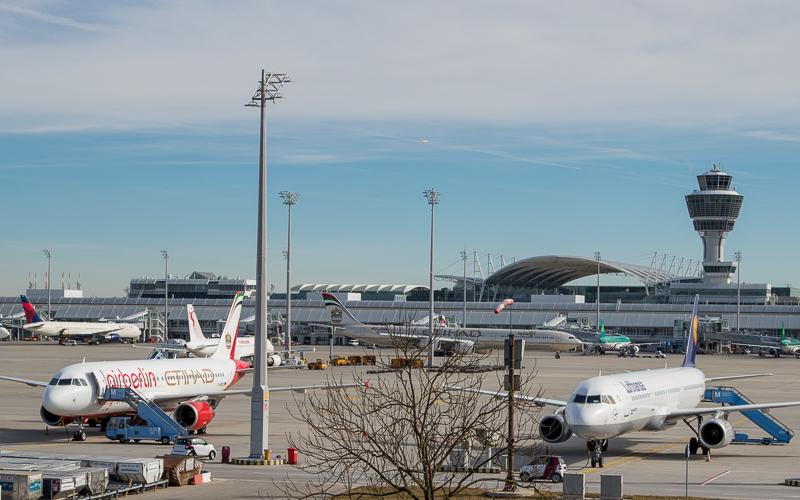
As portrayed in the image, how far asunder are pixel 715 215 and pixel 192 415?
6916 inches

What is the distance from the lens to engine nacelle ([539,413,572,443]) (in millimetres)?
34531

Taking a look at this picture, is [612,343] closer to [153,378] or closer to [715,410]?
[715,410]

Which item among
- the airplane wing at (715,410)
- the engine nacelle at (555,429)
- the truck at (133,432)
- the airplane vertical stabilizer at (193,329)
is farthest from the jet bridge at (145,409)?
the airplane vertical stabilizer at (193,329)

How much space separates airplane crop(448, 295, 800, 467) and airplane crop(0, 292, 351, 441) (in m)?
10.5

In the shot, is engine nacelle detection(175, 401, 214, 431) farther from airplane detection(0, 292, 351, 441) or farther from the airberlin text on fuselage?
the airberlin text on fuselage

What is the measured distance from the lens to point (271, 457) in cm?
3522

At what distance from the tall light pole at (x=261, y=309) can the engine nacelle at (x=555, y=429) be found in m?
11.2

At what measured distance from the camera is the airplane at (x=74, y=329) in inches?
5797

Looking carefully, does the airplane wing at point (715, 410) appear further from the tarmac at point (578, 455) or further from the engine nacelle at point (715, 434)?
the tarmac at point (578, 455)

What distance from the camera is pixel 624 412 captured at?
34.8 m

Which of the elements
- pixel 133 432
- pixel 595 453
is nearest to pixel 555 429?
pixel 595 453

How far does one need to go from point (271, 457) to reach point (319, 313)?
144458 millimetres

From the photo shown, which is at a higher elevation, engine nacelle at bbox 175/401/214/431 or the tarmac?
engine nacelle at bbox 175/401/214/431

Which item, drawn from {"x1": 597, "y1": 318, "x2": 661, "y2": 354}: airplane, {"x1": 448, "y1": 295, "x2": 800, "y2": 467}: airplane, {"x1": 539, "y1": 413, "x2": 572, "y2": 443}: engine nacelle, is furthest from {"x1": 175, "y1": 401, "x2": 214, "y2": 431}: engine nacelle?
{"x1": 597, "y1": 318, "x2": 661, "y2": 354}: airplane
